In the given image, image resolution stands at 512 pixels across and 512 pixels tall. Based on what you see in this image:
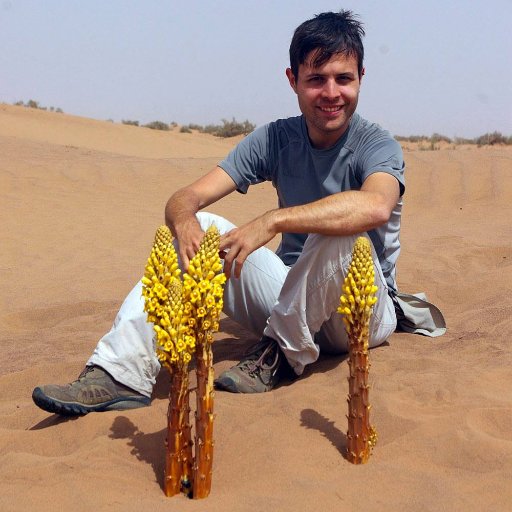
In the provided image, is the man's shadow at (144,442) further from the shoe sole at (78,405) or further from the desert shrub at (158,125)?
the desert shrub at (158,125)

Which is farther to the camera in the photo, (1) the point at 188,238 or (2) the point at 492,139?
(2) the point at 492,139

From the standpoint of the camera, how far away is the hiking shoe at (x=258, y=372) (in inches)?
142

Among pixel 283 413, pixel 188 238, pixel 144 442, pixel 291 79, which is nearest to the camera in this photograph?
pixel 144 442

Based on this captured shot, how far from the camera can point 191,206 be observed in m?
3.82

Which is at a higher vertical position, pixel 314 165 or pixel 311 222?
pixel 314 165

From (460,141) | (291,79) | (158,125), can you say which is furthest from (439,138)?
(291,79)

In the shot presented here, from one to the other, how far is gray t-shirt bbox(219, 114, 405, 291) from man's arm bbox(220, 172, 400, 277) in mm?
421

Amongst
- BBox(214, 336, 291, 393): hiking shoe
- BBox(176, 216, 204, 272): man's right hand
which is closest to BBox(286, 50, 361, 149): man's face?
BBox(176, 216, 204, 272): man's right hand

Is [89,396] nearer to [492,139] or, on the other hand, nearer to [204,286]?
[204,286]

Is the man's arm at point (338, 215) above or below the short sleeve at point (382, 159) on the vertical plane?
below

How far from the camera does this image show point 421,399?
3.29 m

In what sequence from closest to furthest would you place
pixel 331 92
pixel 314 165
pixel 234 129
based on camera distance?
pixel 331 92 → pixel 314 165 → pixel 234 129

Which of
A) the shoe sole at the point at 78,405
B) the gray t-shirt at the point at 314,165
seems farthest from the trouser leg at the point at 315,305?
the shoe sole at the point at 78,405

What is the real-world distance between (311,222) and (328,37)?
3.65 feet
